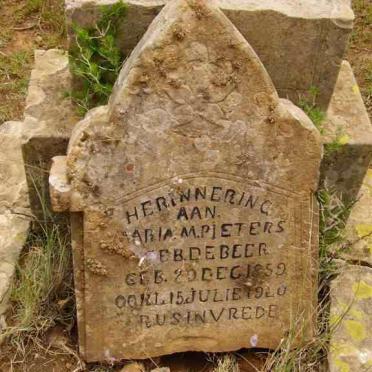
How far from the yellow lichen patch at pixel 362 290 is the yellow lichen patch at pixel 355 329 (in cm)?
14

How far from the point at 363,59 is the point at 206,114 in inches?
107

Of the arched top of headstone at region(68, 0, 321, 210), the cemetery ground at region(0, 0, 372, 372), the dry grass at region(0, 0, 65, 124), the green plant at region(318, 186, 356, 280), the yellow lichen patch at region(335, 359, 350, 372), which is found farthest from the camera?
the dry grass at region(0, 0, 65, 124)

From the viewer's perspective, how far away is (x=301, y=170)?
2.24 meters

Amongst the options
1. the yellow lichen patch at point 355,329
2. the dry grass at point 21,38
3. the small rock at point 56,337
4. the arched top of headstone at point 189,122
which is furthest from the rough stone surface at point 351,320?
the dry grass at point 21,38

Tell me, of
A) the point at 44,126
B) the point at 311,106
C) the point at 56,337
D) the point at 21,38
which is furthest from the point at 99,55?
the point at 21,38

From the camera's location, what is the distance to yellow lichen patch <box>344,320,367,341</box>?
2511 mm

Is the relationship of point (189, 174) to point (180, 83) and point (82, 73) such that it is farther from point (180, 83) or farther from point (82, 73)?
point (82, 73)

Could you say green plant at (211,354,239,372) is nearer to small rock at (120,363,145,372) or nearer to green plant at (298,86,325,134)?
small rock at (120,363,145,372)

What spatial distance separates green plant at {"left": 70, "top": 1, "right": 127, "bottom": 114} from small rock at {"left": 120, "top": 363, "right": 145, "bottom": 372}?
3.29ft

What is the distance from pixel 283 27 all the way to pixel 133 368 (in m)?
1.37

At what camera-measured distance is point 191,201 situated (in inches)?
88.7

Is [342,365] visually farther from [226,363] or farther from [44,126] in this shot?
[44,126]

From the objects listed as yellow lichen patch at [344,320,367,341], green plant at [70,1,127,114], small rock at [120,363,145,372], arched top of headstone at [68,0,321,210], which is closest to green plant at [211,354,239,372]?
small rock at [120,363,145,372]

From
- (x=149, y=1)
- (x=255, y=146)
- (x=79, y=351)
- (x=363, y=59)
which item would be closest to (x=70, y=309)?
(x=79, y=351)
